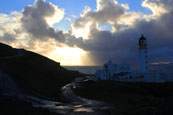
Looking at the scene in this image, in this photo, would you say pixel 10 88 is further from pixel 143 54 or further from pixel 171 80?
pixel 171 80

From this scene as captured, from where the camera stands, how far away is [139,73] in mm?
50469

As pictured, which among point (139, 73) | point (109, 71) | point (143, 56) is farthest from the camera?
point (109, 71)

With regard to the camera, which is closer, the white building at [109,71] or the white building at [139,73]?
the white building at [139,73]

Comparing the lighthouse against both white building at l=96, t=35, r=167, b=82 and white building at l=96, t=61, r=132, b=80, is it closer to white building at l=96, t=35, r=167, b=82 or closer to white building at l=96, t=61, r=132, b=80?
white building at l=96, t=35, r=167, b=82

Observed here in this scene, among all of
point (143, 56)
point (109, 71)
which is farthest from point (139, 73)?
point (109, 71)

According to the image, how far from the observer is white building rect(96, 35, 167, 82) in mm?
48500

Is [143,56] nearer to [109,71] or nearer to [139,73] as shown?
[139,73]

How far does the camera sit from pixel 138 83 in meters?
46.8

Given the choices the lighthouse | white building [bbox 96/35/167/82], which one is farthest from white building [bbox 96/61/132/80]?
the lighthouse

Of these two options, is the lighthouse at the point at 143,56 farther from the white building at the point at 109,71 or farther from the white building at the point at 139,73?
the white building at the point at 109,71

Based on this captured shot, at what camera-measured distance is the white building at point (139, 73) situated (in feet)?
159

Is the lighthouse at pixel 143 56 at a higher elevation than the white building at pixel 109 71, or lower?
higher

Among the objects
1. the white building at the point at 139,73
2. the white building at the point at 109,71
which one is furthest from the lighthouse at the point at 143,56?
the white building at the point at 109,71

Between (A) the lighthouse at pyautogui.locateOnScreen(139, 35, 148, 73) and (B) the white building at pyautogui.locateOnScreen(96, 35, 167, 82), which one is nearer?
(B) the white building at pyautogui.locateOnScreen(96, 35, 167, 82)
